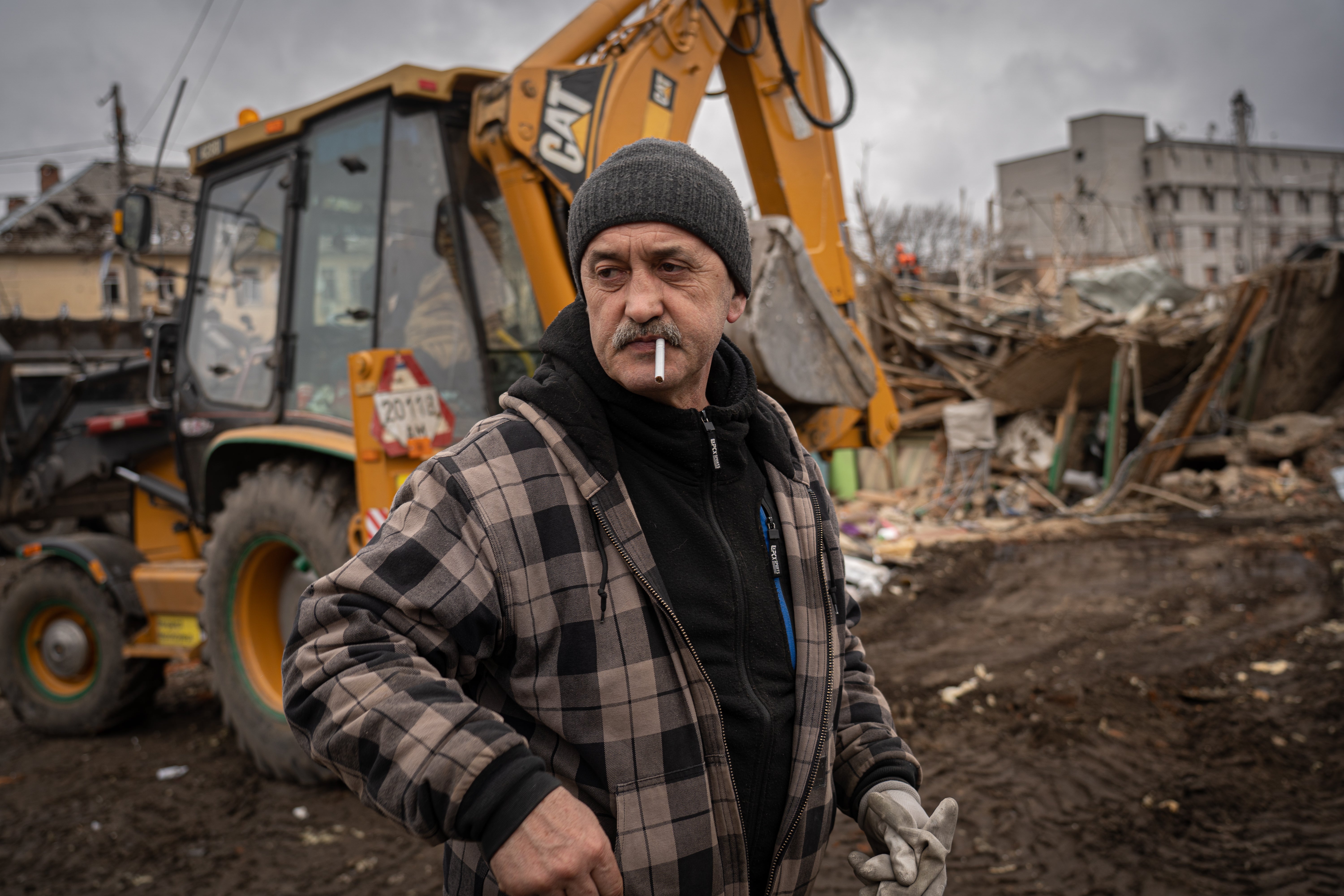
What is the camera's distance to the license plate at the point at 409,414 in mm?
3248

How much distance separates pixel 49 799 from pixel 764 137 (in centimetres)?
479

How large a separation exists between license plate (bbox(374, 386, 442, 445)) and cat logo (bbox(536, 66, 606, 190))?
1.04 metres

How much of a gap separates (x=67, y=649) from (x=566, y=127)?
171 inches

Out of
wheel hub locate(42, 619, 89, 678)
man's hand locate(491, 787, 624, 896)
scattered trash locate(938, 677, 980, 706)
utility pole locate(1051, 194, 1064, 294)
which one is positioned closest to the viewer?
man's hand locate(491, 787, 624, 896)

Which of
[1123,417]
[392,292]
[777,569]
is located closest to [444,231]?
[392,292]

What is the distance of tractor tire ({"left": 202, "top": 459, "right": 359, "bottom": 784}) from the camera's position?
3678mm

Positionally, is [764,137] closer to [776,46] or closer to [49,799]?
[776,46]

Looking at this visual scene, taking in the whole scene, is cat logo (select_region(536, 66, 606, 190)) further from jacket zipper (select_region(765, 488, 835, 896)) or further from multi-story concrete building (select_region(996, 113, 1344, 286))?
multi-story concrete building (select_region(996, 113, 1344, 286))

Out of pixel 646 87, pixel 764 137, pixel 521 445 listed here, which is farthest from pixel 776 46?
pixel 521 445

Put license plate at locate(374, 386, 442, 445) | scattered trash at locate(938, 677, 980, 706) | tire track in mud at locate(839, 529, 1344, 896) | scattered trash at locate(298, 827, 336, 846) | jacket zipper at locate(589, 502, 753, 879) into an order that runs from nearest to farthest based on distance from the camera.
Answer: jacket zipper at locate(589, 502, 753, 879), tire track in mud at locate(839, 529, 1344, 896), license plate at locate(374, 386, 442, 445), scattered trash at locate(298, 827, 336, 846), scattered trash at locate(938, 677, 980, 706)

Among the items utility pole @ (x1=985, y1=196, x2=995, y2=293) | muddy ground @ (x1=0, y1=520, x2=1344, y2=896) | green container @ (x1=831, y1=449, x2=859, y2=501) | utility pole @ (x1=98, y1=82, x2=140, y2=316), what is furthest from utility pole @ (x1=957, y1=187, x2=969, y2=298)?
utility pole @ (x1=98, y1=82, x2=140, y2=316)

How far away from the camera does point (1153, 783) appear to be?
3607mm

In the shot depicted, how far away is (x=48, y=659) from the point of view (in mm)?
5020

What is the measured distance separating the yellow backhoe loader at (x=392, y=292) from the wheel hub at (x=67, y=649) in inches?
7.4
